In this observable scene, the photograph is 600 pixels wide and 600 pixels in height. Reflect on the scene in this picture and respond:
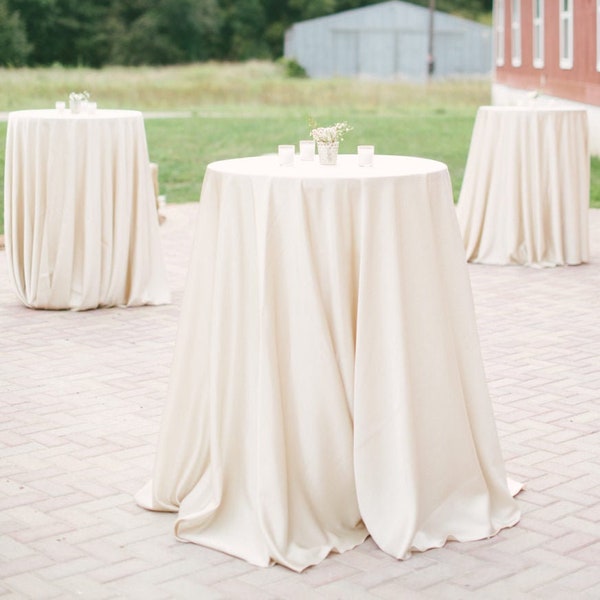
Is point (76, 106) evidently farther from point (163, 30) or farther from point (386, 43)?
point (386, 43)

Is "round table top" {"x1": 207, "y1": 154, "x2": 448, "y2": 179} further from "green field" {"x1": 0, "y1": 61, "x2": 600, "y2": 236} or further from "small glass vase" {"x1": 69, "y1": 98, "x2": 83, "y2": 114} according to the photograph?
"green field" {"x1": 0, "y1": 61, "x2": 600, "y2": 236}

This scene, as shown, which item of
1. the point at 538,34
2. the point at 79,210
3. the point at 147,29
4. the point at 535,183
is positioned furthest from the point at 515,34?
the point at 147,29

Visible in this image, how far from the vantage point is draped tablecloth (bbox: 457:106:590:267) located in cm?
973

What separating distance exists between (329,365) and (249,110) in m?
27.4

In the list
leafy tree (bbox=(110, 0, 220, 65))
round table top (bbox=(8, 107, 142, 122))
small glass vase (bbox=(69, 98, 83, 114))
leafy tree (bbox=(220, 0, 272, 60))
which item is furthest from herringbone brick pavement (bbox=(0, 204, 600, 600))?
leafy tree (bbox=(220, 0, 272, 60))

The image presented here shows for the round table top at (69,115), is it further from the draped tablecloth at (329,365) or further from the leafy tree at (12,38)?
the leafy tree at (12,38)

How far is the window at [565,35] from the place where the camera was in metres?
23.0

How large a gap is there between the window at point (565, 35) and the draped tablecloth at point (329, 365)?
771 inches

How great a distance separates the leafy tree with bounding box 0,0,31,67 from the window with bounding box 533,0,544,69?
115 ft

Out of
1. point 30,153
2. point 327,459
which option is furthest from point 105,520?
point 30,153

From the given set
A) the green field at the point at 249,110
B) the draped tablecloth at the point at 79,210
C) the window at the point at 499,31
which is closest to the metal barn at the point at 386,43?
the green field at the point at 249,110

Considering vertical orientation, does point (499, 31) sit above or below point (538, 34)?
above

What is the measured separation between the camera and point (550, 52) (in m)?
25.2

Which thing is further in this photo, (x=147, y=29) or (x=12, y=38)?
(x=147, y=29)
